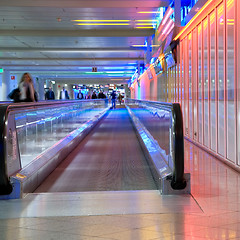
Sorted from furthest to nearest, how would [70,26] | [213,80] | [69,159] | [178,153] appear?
1. [70,26]
2. [69,159]
3. [213,80]
4. [178,153]

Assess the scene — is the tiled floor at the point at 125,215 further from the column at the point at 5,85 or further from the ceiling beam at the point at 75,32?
the column at the point at 5,85

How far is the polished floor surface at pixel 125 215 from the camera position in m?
2.78

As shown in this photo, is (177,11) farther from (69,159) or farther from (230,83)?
(69,159)

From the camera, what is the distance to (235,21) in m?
5.41

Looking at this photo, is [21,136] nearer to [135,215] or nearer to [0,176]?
[0,176]

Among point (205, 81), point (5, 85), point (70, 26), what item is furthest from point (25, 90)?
point (5, 85)

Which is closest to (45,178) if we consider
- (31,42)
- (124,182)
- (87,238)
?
(124,182)

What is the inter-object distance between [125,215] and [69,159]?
3.98 metres

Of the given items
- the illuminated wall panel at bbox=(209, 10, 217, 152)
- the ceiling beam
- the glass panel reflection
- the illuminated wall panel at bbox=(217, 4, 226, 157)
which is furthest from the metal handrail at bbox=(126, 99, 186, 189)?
the ceiling beam

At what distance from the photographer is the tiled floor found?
2781mm

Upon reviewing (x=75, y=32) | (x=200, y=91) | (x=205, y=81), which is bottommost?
(x=200, y=91)

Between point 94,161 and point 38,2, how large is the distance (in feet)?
19.8

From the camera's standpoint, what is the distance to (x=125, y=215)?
10.5 feet

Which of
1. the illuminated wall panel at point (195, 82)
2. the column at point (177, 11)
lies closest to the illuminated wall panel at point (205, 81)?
the illuminated wall panel at point (195, 82)
